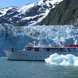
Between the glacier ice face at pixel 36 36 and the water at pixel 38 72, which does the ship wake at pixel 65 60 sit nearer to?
the water at pixel 38 72

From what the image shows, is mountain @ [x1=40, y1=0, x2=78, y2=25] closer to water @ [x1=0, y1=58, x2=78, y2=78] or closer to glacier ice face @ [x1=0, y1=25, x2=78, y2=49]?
glacier ice face @ [x1=0, y1=25, x2=78, y2=49]

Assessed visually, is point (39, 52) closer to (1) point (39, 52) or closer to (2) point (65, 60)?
(1) point (39, 52)

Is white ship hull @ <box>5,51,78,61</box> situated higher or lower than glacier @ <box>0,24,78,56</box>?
lower

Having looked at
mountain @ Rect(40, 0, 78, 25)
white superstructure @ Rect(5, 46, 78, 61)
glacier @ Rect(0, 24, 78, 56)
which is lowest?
white superstructure @ Rect(5, 46, 78, 61)

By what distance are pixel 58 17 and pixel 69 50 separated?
9925 cm

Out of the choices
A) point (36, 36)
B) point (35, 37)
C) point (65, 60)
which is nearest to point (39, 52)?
point (65, 60)

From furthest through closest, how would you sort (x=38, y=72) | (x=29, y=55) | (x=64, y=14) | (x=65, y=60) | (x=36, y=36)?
(x=64, y=14)
(x=36, y=36)
(x=29, y=55)
(x=65, y=60)
(x=38, y=72)

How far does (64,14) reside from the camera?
152 m

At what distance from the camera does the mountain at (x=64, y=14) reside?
13925cm

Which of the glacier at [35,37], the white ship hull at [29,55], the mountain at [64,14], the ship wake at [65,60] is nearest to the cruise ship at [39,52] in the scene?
the white ship hull at [29,55]

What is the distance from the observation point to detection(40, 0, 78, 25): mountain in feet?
457

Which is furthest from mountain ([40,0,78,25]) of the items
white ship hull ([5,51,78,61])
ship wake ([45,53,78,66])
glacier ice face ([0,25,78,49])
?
ship wake ([45,53,78,66])

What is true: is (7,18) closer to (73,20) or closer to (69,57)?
(73,20)

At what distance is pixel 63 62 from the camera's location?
42219mm
